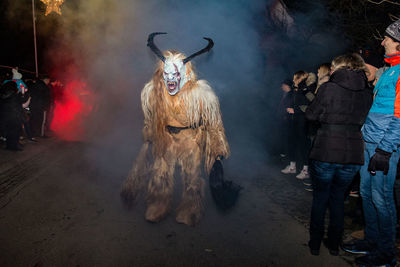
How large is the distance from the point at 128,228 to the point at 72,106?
9556 mm

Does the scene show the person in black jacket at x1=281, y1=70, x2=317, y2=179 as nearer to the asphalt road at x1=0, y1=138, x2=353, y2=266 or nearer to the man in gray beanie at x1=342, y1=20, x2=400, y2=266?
the asphalt road at x1=0, y1=138, x2=353, y2=266

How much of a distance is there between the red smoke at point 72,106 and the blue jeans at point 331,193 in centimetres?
877

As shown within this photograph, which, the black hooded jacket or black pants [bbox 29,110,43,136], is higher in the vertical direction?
the black hooded jacket

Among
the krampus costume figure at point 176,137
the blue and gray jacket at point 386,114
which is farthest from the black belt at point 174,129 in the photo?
the blue and gray jacket at point 386,114

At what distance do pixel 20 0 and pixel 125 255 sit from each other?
20302mm

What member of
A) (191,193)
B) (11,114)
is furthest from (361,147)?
(11,114)

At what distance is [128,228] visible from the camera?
280 centimetres

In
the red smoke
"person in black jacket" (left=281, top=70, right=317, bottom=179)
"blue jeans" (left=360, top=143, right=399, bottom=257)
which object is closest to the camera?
"blue jeans" (left=360, top=143, right=399, bottom=257)

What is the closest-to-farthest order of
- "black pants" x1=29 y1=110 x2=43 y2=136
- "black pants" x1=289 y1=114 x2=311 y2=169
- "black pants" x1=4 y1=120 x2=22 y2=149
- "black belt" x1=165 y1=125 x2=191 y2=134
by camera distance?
"black belt" x1=165 y1=125 x2=191 y2=134, "black pants" x1=289 y1=114 x2=311 y2=169, "black pants" x1=4 y1=120 x2=22 y2=149, "black pants" x1=29 y1=110 x2=43 y2=136

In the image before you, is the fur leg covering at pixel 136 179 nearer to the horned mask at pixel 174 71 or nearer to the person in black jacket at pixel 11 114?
the horned mask at pixel 174 71

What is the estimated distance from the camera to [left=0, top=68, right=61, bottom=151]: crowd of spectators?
18.0 feet

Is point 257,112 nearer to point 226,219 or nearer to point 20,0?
point 226,219

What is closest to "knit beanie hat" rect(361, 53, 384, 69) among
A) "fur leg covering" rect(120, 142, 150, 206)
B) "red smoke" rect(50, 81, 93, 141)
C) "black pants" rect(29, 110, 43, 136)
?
"fur leg covering" rect(120, 142, 150, 206)

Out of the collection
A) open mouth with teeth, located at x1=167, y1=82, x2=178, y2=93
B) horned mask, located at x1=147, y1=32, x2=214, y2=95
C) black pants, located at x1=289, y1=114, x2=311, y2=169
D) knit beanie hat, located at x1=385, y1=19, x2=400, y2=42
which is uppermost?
knit beanie hat, located at x1=385, y1=19, x2=400, y2=42
